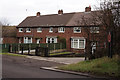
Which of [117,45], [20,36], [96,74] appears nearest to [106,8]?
[117,45]

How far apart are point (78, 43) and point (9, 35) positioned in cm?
1999

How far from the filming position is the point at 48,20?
126 ft

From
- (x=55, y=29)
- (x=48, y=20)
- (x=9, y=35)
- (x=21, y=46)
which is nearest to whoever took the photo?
(x=21, y=46)

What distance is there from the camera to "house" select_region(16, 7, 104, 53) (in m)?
32.1

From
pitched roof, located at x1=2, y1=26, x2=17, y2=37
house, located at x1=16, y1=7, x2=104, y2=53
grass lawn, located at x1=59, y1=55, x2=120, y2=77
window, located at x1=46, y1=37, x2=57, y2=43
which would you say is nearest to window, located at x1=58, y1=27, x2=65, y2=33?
house, located at x1=16, y1=7, x2=104, y2=53

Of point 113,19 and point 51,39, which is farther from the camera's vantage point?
point 51,39

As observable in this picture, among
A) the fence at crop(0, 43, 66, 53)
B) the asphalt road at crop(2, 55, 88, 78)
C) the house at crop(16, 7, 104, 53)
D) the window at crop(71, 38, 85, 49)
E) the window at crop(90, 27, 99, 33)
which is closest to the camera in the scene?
the asphalt road at crop(2, 55, 88, 78)

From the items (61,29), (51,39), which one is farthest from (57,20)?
(51,39)

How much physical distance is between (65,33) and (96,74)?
77.6ft

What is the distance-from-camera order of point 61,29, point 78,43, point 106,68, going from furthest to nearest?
point 61,29
point 78,43
point 106,68

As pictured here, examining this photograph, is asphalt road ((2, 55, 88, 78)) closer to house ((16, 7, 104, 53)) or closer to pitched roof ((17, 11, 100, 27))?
house ((16, 7, 104, 53))

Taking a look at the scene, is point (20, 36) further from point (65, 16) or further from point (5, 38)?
point (65, 16)

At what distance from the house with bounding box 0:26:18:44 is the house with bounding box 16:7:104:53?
1.48 metres

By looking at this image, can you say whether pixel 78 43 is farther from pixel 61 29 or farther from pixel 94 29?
pixel 94 29
